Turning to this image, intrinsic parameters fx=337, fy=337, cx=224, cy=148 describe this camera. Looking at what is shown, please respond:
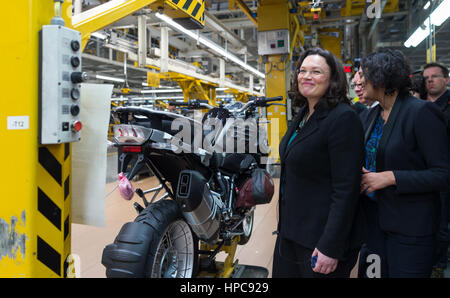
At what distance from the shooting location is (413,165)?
1.38 metres

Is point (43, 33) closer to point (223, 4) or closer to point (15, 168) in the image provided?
point (15, 168)

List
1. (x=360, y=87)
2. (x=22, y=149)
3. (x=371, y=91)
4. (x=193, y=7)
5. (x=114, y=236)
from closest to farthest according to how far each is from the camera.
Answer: (x=22, y=149)
(x=371, y=91)
(x=360, y=87)
(x=193, y=7)
(x=114, y=236)

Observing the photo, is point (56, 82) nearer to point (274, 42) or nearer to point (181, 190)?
point (181, 190)

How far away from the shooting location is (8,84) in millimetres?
1211

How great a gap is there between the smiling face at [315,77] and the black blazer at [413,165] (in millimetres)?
345

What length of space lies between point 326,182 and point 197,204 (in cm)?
80

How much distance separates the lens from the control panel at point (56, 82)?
1.21 meters

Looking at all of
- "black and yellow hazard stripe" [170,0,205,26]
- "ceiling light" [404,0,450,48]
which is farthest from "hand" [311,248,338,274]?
"ceiling light" [404,0,450,48]

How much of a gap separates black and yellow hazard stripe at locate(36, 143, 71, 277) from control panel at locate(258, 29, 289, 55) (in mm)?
5581

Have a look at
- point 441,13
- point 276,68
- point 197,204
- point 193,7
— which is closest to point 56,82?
point 197,204

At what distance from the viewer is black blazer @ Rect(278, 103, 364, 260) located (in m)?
1.23

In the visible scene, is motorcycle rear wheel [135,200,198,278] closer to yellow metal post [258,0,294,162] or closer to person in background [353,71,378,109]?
person in background [353,71,378,109]
